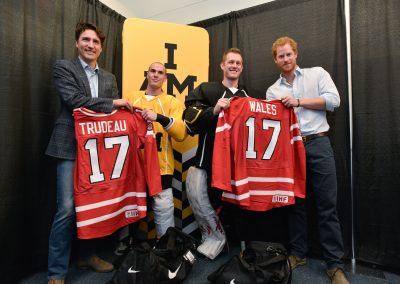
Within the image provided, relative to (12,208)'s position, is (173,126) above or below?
above

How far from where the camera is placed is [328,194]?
5.58 ft

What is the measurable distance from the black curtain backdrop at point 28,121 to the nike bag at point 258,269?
1261 mm

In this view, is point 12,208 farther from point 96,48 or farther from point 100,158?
point 96,48

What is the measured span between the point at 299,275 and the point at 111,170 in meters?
1.46

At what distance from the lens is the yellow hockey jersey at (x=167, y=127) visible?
1.85 meters

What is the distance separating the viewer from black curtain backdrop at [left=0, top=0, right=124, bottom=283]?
160 centimetres

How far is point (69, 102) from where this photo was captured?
1521 mm

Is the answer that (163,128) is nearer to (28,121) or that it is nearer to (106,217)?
(106,217)

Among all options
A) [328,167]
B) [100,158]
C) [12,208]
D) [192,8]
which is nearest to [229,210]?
[328,167]

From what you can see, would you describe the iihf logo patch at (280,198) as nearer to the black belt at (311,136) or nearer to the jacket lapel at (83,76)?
the black belt at (311,136)

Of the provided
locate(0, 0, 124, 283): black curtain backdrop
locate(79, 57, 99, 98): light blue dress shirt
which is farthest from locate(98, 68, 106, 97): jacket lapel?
locate(0, 0, 124, 283): black curtain backdrop

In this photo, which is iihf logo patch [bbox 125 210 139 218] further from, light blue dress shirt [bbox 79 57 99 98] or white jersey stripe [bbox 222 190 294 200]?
light blue dress shirt [bbox 79 57 99 98]

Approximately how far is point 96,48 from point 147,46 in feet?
2.31

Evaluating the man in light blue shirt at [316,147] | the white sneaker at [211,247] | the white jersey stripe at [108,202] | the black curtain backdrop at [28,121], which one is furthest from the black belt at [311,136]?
the black curtain backdrop at [28,121]
